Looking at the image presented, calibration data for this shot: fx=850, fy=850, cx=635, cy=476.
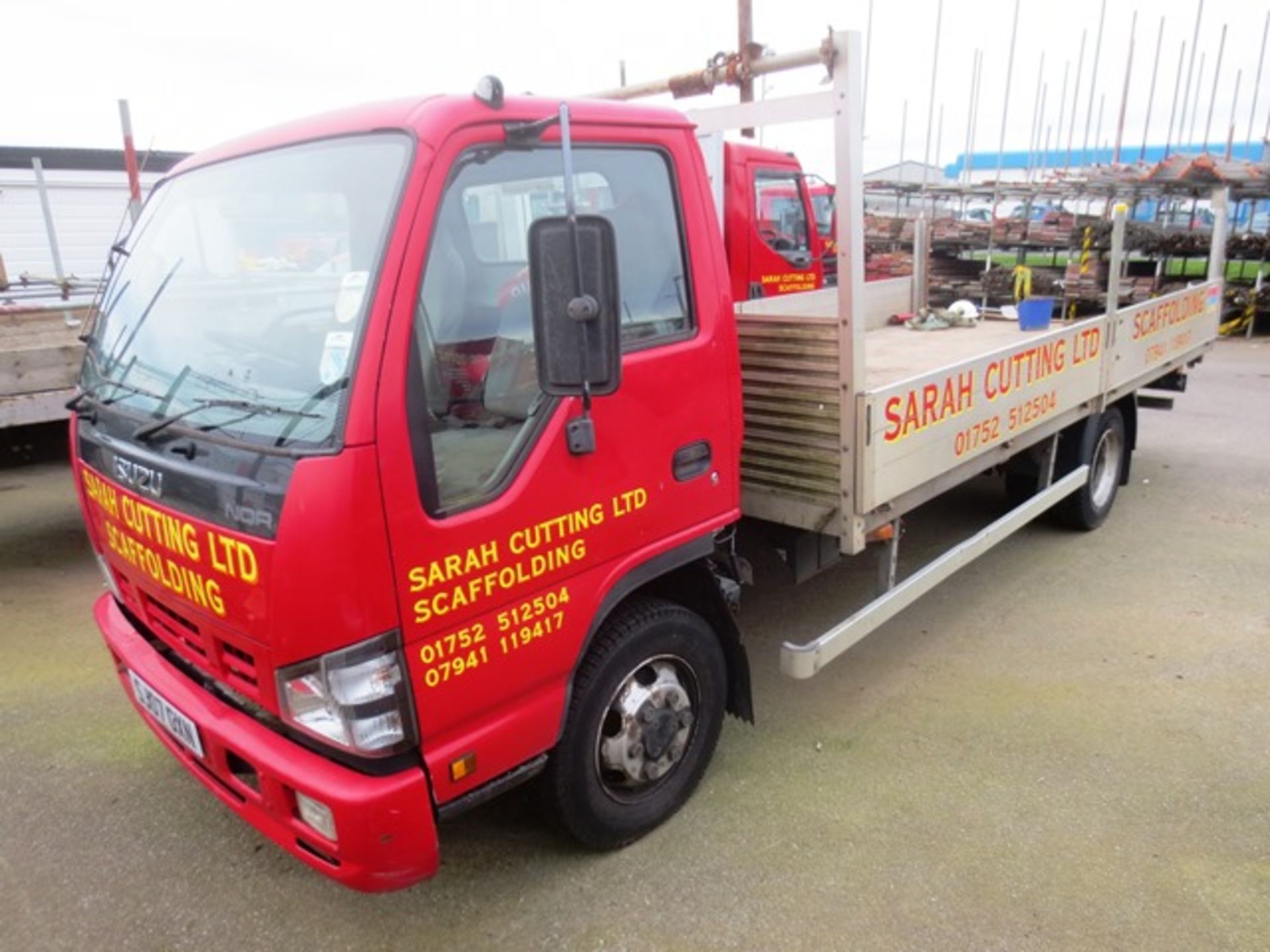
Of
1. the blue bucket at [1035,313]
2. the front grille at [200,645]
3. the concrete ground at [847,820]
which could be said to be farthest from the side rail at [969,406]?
the front grille at [200,645]

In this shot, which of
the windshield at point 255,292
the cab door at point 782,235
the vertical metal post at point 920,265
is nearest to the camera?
the windshield at point 255,292

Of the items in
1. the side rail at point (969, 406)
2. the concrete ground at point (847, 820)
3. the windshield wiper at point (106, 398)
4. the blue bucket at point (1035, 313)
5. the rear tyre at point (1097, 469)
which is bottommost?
the concrete ground at point (847, 820)

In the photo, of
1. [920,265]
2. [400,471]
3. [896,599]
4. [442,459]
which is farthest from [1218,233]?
[400,471]

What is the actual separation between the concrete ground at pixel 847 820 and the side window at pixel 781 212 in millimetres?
4246

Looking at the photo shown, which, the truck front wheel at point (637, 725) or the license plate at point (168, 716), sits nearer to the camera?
the license plate at point (168, 716)

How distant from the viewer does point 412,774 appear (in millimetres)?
2027

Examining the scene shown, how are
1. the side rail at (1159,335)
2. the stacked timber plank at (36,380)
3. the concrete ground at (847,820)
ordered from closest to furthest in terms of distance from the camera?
the concrete ground at (847,820)
the stacked timber plank at (36,380)
the side rail at (1159,335)

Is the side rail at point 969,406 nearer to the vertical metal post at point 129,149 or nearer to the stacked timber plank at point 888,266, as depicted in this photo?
the vertical metal post at point 129,149

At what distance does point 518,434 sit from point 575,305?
0.43 m

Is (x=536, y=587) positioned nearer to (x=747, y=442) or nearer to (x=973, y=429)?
(x=747, y=442)

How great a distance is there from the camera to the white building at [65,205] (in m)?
12.6

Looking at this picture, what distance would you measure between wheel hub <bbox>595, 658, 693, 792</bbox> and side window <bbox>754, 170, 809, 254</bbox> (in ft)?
18.5

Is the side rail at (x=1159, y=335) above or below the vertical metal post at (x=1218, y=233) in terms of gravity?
below

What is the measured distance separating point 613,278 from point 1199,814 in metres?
2.69
